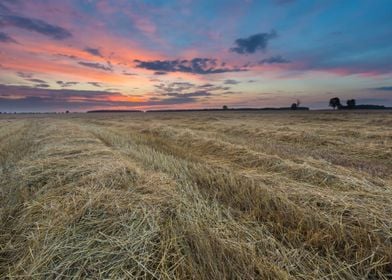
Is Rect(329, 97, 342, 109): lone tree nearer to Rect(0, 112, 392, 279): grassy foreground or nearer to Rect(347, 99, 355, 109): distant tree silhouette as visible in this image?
Rect(347, 99, 355, 109): distant tree silhouette

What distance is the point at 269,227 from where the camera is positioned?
146 inches

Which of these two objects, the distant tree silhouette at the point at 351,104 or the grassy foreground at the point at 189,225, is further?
the distant tree silhouette at the point at 351,104

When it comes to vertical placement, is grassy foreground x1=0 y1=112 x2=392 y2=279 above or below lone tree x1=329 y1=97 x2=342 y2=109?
above

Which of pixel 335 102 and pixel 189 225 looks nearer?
pixel 189 225

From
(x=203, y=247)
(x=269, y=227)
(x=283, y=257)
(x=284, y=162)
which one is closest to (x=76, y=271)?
(x=203, y=247)

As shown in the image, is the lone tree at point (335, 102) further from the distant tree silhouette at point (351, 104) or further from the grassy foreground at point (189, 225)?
the grassy foreground at point (189, 225)

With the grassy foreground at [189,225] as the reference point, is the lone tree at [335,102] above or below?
below

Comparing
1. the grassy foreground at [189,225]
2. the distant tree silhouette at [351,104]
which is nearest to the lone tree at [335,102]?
the distant tree silhouette at [351,104]

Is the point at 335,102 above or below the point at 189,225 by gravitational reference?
below

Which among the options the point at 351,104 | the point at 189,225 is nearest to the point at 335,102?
the point at 351,104

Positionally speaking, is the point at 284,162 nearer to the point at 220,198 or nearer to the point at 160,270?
the point at 220,198

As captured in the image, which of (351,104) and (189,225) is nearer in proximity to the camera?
(189,225)

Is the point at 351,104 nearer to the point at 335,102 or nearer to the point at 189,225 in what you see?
the point at 335,102

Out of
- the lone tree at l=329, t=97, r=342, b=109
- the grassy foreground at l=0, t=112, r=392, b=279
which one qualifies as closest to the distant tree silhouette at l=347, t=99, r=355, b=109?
the lone tree at l=329, t=97, r=342, b=109
